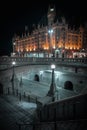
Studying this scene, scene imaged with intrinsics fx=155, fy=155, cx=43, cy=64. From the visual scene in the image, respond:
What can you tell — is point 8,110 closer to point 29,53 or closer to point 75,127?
point 75,127

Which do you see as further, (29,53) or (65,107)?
(29,53)

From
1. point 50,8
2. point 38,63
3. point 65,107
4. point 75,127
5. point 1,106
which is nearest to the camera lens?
point 75,127

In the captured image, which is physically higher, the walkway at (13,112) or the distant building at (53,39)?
the distant building at (53,39)

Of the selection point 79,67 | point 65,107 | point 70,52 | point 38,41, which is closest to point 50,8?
point 38,41

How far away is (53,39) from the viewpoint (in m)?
63.9

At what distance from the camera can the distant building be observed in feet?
206

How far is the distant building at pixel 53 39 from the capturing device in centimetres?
6266

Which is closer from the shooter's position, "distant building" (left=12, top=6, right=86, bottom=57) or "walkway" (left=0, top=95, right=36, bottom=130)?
"walkway" (left=0, top=95, right=36, bottom=130)

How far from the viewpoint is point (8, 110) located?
65.5 feet

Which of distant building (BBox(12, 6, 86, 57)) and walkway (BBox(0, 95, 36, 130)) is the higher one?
distant building (BBox(12, 6, 86, 57))

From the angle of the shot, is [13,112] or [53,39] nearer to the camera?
[13,112]

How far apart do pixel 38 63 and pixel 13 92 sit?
7.09 m

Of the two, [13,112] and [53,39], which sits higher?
[53,39]

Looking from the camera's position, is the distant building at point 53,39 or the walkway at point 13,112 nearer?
the walkway at point 13,112
